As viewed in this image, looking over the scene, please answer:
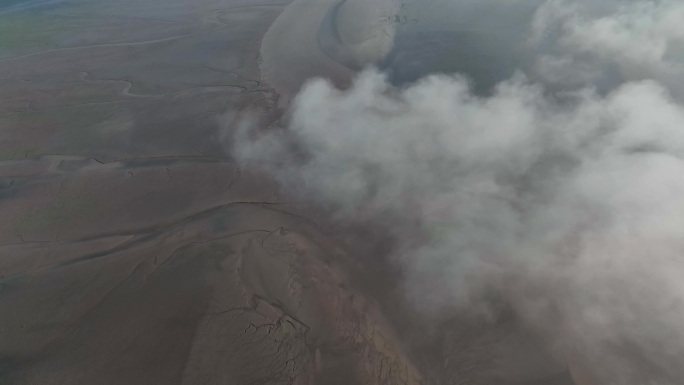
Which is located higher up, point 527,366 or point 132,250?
point 527,366

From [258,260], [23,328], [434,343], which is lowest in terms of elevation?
[23,328]

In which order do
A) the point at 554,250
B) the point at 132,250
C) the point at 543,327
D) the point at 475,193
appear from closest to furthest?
the point at 543,327 < the point at 554,250 < the point at 132,250 < the point at 475,193

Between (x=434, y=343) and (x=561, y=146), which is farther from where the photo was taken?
(x=561, y=146)

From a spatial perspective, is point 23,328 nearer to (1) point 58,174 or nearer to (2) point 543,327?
(1) point 58,174

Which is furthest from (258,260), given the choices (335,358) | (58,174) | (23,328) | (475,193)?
(58,174)

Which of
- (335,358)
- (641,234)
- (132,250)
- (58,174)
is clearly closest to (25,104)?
(58,174)

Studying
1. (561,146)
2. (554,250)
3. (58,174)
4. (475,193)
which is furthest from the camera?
(58,174)
